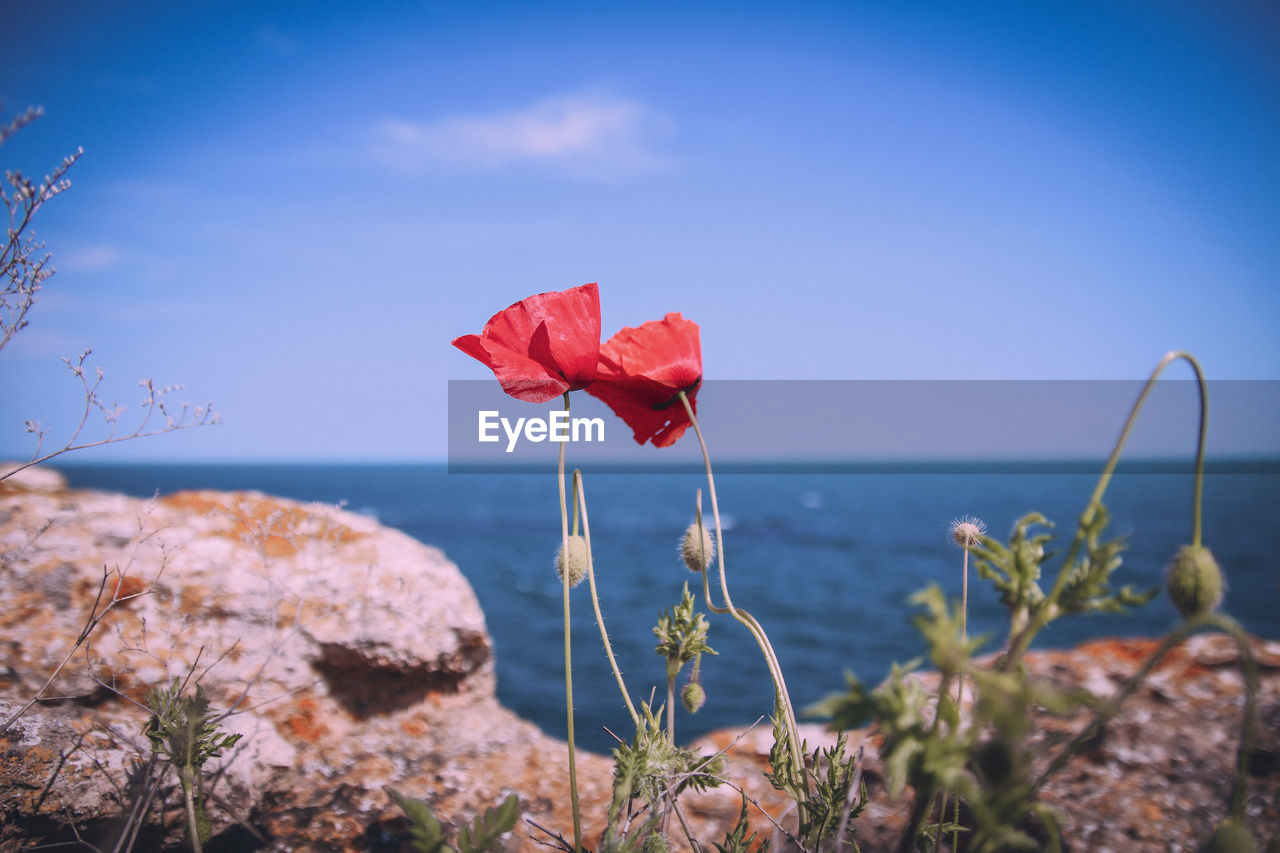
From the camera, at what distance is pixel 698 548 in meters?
1.80

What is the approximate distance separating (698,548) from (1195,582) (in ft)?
3.25

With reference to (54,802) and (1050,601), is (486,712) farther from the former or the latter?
(1050,601)

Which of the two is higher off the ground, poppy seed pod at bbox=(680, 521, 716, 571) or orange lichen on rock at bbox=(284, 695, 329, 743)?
poppy seed pod at bbox=(680, 521, 716, 571)

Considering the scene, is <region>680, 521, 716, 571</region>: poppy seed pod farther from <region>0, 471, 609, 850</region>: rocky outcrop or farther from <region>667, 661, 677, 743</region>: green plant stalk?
<region>0, 471, 609, 850</region>: rocky outcrop

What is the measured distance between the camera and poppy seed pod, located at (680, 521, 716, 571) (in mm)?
1780

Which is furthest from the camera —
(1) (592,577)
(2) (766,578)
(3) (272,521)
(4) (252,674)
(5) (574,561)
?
(2) (766,578)

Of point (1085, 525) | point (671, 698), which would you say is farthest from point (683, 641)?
point (1085, 525)

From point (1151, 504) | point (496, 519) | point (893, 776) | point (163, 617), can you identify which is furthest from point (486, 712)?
point (1151, 504)

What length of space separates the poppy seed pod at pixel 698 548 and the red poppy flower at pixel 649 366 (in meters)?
0.36

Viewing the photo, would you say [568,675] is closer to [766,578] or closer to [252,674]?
[252,674]

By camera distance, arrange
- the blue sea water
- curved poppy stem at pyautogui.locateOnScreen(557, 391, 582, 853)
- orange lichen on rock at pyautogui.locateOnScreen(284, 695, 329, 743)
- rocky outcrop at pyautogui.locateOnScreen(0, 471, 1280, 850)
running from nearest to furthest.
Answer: curved poppy stem at pyautogui.locateOnScreen(557, 391, 582, 853) → rocky outcrop at pyautogui.locateOnScreen(0, 471, 1280, 850) → orange lichen on rock at pyautogui.locateOnScreen(284, 695, 329, 743) → the blue sea water

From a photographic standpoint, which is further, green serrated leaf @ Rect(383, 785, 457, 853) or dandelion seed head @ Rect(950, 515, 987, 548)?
dandelion seed head @ Rect(950, 515, 987, 548)

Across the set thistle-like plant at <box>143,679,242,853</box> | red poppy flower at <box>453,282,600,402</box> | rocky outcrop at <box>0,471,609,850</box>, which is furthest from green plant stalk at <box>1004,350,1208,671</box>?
rocky outcrop at <box>0,471,609,850</box>

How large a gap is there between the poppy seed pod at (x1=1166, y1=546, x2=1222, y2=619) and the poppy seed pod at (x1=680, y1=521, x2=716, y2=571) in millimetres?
911
